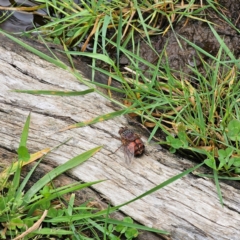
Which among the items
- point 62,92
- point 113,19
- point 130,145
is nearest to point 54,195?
point 130,145

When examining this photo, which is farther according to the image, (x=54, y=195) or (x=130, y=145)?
(x=130, y=145)

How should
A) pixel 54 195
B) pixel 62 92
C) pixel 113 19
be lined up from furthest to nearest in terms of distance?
pixel 113 19 → pixel 62 92 → pixel 54 195

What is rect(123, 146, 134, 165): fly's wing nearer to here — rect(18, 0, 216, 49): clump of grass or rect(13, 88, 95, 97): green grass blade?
rect(13, 88, 95, 97): green grass blade

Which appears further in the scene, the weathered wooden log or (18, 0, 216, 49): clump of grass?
(18, 0, 216, 49): clump of grass

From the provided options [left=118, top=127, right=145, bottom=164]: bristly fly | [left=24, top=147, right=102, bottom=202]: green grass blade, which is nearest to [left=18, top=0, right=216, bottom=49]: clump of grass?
[left=118, top=127, right=145, bottom=164]: bristly fly

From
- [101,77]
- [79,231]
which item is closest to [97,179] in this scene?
[79,231]

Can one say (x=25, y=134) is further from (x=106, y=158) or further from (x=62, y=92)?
(x=106, y=158)

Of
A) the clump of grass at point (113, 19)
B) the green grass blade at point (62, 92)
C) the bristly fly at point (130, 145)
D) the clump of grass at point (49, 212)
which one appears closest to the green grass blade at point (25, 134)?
A: the clump of grass at point (49, 212)

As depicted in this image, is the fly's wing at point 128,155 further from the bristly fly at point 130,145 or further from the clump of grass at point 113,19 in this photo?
the clump of grass at point 113,19
